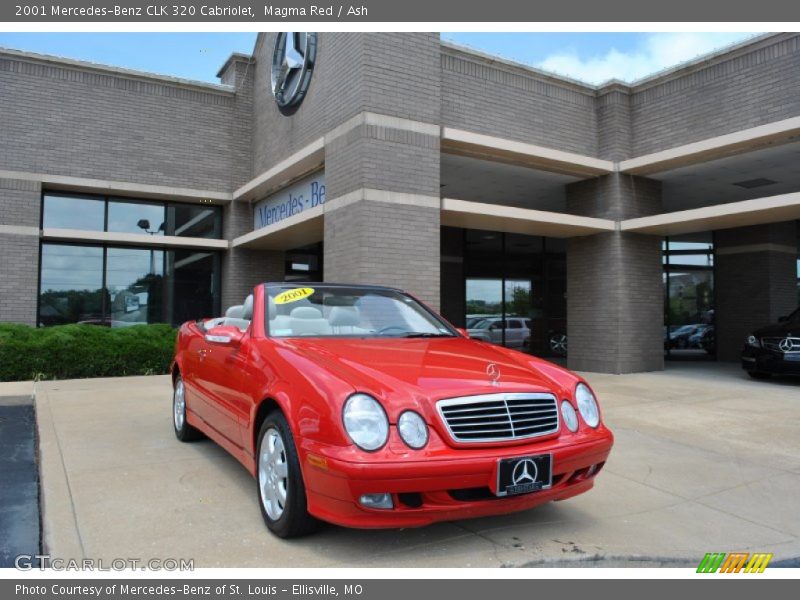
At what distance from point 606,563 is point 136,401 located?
7.02 m

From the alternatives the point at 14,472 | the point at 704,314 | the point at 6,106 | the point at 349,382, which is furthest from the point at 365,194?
the point at 704,314

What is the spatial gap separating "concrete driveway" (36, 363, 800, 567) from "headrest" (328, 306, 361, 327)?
135cm

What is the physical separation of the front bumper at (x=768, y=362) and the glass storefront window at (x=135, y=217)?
12562 mm

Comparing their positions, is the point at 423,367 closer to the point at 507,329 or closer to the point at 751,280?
the point at 507,329

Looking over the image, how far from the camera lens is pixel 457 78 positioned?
10.8 metres

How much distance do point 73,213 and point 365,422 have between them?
12799 mm

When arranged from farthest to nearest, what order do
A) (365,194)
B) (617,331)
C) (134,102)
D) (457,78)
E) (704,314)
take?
(704,314) < (134,102) < (617,331) < (457,78) < (365,194)

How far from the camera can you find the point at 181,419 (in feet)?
19.5

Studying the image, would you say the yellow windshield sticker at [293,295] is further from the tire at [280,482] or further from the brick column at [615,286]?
the brick column at [615,286]

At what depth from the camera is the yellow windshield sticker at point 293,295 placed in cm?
447

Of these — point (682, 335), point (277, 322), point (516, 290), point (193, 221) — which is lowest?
point (682, 335)

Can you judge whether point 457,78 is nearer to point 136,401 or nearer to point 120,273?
point 136,401

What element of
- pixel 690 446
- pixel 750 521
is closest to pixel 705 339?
pixel 690 446

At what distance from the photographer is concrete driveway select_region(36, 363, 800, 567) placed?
10.5 ft
